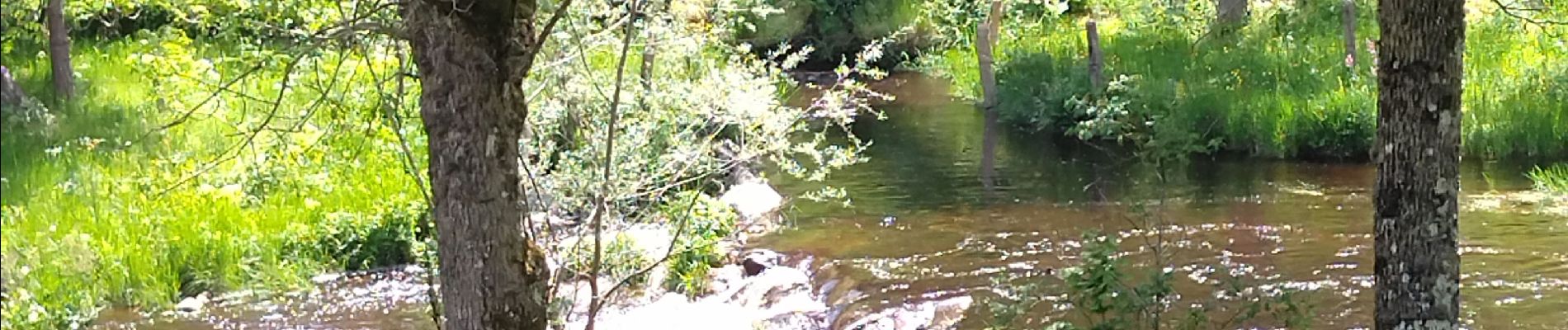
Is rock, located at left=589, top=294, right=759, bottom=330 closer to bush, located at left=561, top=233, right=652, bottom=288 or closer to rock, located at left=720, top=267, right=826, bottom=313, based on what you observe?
rock, located at left=720, top=267, right=826, bottom=313

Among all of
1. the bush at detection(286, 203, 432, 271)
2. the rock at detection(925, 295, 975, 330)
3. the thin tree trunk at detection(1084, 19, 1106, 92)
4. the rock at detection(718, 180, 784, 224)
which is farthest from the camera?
the thin tree trunk at detection(1084, 19, 1106, 92)

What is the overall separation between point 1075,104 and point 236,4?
371 inches

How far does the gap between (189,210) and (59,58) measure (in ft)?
15.9

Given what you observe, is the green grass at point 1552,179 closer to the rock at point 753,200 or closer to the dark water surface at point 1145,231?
the dark water surface at point 1145,231

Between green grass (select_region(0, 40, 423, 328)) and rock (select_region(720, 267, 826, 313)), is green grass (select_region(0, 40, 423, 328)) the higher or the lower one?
the higher one

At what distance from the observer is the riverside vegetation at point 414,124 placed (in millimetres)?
6133

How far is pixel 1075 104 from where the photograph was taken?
47.1ft

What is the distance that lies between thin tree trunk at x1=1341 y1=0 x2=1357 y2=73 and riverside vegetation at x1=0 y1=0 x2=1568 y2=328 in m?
0.08

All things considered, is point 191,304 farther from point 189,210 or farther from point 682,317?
point 682,317

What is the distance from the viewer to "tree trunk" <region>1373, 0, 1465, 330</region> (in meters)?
4.05

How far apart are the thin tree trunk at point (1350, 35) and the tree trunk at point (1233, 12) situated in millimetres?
2330

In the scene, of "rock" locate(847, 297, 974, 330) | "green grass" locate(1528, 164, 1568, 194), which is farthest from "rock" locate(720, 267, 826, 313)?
"green grass" locate(1528, 164, 1568, 194)

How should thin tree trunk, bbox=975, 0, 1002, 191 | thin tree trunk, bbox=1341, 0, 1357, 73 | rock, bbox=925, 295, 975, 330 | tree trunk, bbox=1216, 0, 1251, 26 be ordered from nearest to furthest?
rock, bbox=925, 295, 975, 330, thin tree trunk, bbox=1341, 0, 1357, 73, thin tree trunk, bbox=975, 0, 1002, 191, tree trunk, bbox=1216, 0, 1251, 26

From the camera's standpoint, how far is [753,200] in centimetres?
1126
